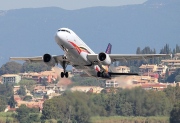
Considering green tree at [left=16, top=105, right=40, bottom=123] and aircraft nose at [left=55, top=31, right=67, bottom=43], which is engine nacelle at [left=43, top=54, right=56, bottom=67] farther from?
green tree at [left=16, top=105, right=40, bottom=123]

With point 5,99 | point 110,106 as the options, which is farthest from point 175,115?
point 5,99

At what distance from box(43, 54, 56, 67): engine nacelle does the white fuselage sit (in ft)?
5.41

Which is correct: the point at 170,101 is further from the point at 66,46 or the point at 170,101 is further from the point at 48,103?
the point at 66,46

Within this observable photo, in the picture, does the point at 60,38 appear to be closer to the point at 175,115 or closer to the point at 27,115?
the point at 175,115

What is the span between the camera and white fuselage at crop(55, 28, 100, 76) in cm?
7725

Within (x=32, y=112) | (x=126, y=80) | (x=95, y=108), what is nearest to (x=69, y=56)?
(x=126, y=80)

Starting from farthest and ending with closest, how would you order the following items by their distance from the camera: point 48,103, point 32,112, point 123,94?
1. point 32,112
2. point 48,103
3. point 123,94

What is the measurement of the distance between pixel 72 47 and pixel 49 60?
3.41 m

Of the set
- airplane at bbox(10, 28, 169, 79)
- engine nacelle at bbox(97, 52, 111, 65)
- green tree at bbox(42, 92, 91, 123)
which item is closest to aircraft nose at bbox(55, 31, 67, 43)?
airplane at bbox(10, 28, 169, 79)

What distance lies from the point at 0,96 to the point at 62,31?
103 meters

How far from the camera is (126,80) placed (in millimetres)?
98062

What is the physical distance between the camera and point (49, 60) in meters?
80.2

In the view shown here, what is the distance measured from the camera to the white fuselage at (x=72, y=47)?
77250 millimetres

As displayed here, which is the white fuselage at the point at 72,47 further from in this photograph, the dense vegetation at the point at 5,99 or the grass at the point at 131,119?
the dense vegetation at the point at 5,99
